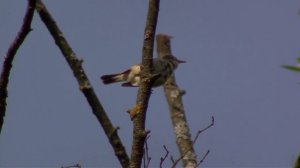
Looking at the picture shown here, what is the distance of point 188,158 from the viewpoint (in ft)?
14.7

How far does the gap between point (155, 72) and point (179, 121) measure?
1.35 metres

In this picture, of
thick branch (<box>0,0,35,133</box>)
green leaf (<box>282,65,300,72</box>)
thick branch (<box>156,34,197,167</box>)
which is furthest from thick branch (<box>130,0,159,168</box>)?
thick branch (<box>156,34,197,167</box>)

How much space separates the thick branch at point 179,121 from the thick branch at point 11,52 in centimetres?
227

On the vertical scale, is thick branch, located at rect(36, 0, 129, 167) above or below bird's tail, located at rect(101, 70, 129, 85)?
above

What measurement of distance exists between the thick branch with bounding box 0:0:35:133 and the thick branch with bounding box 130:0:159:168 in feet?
1.56

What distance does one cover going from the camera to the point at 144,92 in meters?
2.21

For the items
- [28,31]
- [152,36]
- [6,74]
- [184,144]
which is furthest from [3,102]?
[184,144]

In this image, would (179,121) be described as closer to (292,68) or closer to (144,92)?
(144,92)

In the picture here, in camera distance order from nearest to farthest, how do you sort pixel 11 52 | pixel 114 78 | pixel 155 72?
pixel 11 52 → pixel 155 72 → pixel 114 78

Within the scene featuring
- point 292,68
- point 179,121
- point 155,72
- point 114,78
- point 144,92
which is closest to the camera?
point 292,68

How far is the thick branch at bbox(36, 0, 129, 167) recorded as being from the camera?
224 centimetres

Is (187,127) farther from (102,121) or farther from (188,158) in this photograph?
(102,121)

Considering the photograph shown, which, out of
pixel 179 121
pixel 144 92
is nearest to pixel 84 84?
pixel 144 92

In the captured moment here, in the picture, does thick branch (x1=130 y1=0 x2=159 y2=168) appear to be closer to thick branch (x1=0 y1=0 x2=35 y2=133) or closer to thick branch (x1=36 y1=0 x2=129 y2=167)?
thick branch (x1=36 y1=0 x2=129 y2=167)
